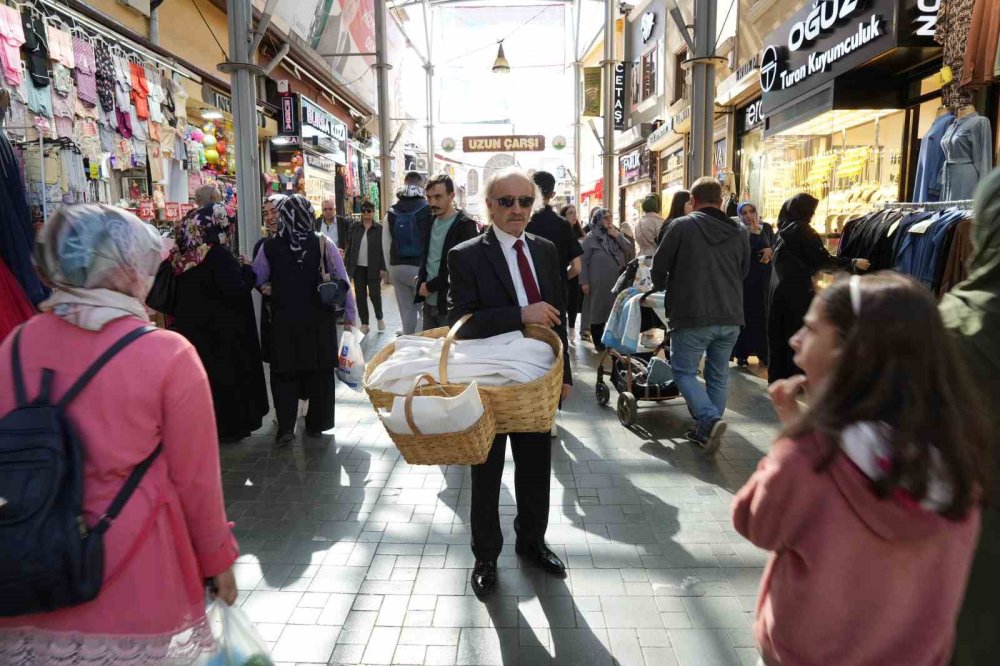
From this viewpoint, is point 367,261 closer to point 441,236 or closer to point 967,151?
point 441,236

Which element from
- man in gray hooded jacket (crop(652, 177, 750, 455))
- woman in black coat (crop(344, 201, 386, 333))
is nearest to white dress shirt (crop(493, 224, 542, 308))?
man in gray hooded jacket (crop(652, 177, 750, 455))

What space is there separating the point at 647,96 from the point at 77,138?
1807cm

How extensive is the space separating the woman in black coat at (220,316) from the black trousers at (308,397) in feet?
0.50

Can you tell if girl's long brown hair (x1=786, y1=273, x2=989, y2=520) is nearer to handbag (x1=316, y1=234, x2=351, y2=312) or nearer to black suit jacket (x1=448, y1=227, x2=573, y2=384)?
black suit jacket (x1=448, y1=227, x2=573, y2=384)

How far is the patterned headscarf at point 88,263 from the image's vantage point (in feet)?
5.27

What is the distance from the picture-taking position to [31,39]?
5953 mm

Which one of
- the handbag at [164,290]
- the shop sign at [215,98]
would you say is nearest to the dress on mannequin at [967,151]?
the handbag at [164,290]

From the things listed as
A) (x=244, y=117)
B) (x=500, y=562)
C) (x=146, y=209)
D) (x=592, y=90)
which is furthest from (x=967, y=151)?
(x=592, y=90)

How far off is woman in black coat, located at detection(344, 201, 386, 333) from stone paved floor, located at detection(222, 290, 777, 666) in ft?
16.1

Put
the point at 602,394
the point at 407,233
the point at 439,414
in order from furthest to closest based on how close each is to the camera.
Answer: the point at 407,233, the point at 602,394, the point at 439,414

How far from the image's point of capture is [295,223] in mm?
5109

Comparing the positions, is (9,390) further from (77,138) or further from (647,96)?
(647,96)

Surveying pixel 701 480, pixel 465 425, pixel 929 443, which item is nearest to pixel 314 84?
pixel 701 480

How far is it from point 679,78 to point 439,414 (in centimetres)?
1788
